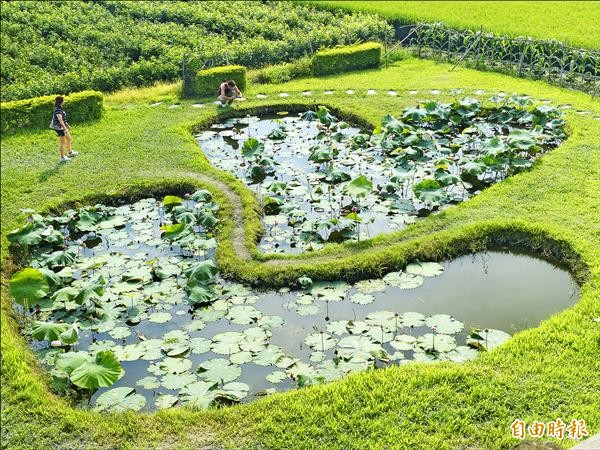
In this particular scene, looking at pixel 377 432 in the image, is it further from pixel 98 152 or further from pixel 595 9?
pixel 595 9

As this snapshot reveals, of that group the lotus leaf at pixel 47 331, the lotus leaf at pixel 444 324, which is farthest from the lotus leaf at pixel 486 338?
the lotus leaf at pixel 47 331

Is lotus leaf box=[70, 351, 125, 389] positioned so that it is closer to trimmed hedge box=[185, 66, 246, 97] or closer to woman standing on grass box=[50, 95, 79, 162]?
woman standing on grass box=[50, 95, 79, 162]

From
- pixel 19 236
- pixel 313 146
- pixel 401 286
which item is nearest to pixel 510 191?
pixel 401 286

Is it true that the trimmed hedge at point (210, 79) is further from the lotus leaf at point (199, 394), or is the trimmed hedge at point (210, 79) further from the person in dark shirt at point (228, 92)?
the lotus leaf at point (199, 394)

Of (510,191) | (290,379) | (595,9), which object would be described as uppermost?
(595,9)

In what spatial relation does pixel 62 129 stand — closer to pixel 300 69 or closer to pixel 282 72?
pixel 282 72

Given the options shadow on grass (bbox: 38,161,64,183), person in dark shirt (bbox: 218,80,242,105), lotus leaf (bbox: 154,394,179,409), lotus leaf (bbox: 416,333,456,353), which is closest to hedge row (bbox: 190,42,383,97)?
person in dark shirt (bbox: 218,80,242,105)
